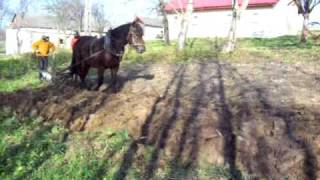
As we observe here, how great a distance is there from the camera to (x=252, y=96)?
1265cm

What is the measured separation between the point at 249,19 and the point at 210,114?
143 feet

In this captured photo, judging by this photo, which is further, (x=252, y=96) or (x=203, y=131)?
(x=252, y=96)

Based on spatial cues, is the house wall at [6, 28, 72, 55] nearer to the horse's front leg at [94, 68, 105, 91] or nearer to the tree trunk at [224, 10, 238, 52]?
the tree trunk at [224, 10, 238, 52]

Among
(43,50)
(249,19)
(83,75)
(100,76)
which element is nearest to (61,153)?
(100,76)

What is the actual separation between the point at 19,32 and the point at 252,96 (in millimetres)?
77448

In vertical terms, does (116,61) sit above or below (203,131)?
above

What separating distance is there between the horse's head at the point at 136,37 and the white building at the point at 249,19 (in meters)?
37.9

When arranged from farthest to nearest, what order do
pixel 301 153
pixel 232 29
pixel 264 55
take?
pixel 232 29 → pixel 264 55 → pixel 301 153

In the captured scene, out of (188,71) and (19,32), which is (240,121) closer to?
(188,71)

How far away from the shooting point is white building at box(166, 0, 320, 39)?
52.0m

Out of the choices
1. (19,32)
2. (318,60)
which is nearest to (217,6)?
(318,60)

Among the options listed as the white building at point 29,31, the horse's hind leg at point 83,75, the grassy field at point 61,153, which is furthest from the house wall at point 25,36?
the grassy field at point 61,153

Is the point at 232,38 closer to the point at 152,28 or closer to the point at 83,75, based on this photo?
the point at 83,75

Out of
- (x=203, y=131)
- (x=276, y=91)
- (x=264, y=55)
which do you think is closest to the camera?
(x=203, y=131)
